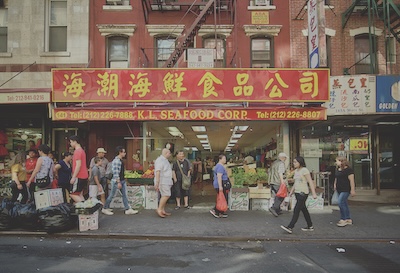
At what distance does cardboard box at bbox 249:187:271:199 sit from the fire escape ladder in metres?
5.18

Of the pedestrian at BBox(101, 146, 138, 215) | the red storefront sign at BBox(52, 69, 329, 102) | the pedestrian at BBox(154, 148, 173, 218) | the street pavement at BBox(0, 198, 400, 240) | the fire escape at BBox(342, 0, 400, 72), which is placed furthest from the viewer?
the fire escape at BBox(342, 0, 400, 72)

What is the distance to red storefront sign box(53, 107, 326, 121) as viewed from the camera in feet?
37.7

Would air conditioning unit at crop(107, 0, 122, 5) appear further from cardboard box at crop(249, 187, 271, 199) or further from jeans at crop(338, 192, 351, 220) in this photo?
jeans at crop(338, 192, 351, 220)

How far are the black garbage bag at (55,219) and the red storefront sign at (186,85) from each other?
163 inches

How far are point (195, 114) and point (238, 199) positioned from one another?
2.93 m

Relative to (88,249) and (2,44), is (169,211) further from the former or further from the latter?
(2,44)

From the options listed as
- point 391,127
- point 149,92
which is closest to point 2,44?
point 149,92

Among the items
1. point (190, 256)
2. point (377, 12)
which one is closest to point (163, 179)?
point (190, 256)

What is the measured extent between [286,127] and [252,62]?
9.43 feet

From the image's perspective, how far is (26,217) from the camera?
28.2 feet

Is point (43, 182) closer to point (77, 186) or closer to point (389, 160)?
point (77, 186)

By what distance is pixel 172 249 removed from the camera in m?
7.39

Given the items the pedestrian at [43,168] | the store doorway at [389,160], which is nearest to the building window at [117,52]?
the pedestrian at [43,168]

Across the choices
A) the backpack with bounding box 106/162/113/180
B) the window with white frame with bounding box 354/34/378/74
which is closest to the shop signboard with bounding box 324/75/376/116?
the window with white frame with bounding box 354/34/378/74
